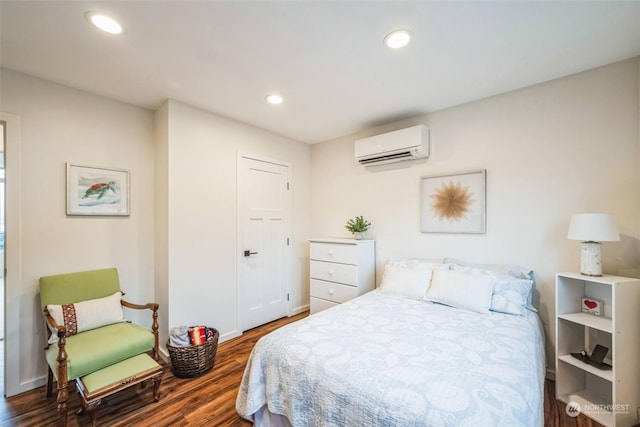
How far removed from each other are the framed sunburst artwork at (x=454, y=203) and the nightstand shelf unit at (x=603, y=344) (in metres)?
0.81

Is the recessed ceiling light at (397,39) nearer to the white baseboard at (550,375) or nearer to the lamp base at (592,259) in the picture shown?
the lamp base at (592,259)

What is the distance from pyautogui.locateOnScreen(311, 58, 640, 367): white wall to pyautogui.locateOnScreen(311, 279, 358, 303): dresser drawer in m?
0.74

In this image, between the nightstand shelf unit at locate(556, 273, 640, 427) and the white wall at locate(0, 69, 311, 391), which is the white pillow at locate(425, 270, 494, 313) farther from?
the white wall at locate(0, 69, 311, 391)

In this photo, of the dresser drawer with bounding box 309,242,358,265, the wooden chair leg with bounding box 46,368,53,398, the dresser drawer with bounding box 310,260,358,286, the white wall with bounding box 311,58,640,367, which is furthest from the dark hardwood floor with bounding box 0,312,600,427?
the dresser drawer with bounding box 309,242,358,265

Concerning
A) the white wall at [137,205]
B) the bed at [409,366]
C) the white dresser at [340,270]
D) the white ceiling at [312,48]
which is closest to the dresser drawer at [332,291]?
the white dresser at [340,270]

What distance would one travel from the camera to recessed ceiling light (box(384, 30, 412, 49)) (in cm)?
166

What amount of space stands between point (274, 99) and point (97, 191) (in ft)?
5.95

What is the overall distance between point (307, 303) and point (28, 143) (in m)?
3.38

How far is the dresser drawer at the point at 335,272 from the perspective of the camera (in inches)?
120

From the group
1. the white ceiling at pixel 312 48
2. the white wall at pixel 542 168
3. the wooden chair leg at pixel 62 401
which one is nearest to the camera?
the white ceiling at pixel 312 48

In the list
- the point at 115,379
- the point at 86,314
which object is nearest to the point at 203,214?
the point at 86,314

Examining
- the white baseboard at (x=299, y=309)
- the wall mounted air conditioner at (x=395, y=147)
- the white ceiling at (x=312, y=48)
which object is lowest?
the white baseboard at (x=299, y=309)

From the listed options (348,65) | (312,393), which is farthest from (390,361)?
(348,65)

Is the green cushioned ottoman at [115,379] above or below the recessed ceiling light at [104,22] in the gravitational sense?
below
